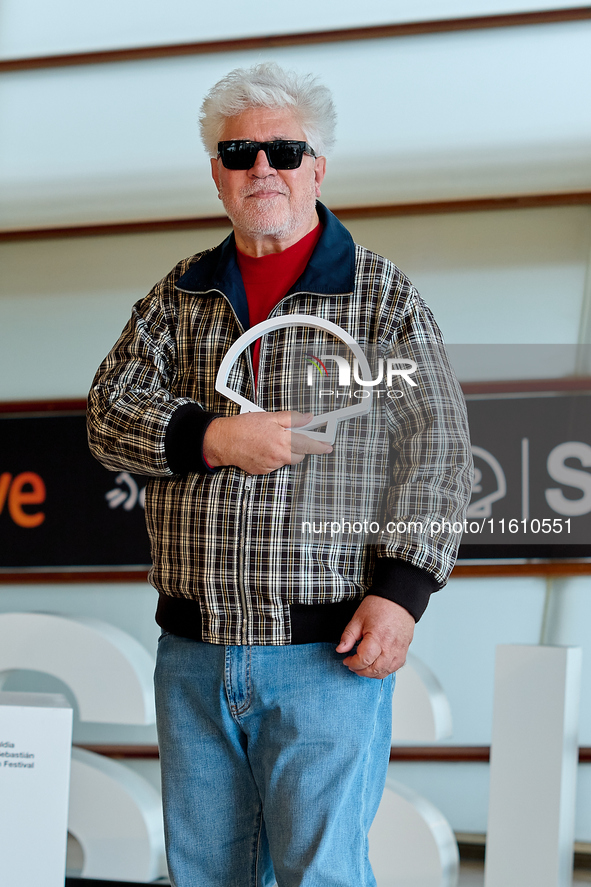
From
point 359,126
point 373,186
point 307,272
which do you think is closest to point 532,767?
point 307,272

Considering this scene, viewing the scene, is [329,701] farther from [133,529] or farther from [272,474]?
[133,529]

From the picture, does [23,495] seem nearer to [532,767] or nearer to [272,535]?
[272,535]

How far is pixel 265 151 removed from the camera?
1268mm

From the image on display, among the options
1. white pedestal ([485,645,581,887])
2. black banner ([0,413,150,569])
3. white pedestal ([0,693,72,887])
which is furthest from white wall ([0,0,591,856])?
white pedestal ([0,693,72,887])

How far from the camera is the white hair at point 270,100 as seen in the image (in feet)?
4.20

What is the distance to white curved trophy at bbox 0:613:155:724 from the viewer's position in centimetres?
197

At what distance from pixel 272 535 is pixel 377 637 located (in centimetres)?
21

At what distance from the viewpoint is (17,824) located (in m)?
1.67

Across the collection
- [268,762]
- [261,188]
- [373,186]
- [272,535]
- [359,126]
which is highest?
[359,126]

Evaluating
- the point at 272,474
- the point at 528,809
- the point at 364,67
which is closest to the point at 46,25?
the point at 364,67

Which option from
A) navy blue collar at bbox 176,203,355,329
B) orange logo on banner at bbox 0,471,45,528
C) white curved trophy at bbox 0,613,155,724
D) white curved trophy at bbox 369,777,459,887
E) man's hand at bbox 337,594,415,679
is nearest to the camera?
man's hand at bbox 337,594,415,679

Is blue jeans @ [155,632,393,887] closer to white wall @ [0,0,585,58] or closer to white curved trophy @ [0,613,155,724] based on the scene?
white curved trophy @ [0,613,155,724]

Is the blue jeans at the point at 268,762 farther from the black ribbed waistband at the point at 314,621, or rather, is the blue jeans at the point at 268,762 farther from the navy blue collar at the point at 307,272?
the navy blue collar at the point at 307,272

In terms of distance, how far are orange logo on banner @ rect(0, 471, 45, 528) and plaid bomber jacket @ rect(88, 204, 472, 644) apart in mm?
1020
